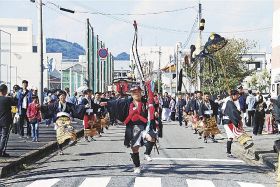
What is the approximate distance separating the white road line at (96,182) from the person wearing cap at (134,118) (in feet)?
3.38

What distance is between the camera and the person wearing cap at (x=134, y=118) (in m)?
10.9

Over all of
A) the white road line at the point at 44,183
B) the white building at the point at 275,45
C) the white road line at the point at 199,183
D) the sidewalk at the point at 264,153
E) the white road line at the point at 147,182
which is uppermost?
the white building at the point at 275,45

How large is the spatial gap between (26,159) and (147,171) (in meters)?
3.60

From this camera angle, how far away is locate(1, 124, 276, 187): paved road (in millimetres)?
9664

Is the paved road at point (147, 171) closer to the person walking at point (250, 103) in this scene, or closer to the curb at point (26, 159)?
the curb at point (26, 159)

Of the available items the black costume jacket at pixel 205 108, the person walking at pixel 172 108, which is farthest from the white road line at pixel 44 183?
the person walking at pixel 172 108

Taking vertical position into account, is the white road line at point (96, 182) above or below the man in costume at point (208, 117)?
below

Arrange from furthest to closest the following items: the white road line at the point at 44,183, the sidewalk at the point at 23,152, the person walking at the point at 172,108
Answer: the person walking at the point at 172,108, the sidewalk at the point at 23,152, the white road line at the point at 44,183

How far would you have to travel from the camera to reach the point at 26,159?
518 inches

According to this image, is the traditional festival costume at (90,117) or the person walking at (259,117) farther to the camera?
the person walking at (259,117)

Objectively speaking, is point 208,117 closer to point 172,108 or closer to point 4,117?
point 4,117

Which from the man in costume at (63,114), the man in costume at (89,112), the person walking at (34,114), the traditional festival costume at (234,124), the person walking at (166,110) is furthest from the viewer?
the person walking at (166,110)

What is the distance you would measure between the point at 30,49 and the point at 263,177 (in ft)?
296

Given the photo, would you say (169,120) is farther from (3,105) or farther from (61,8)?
(3,105)
